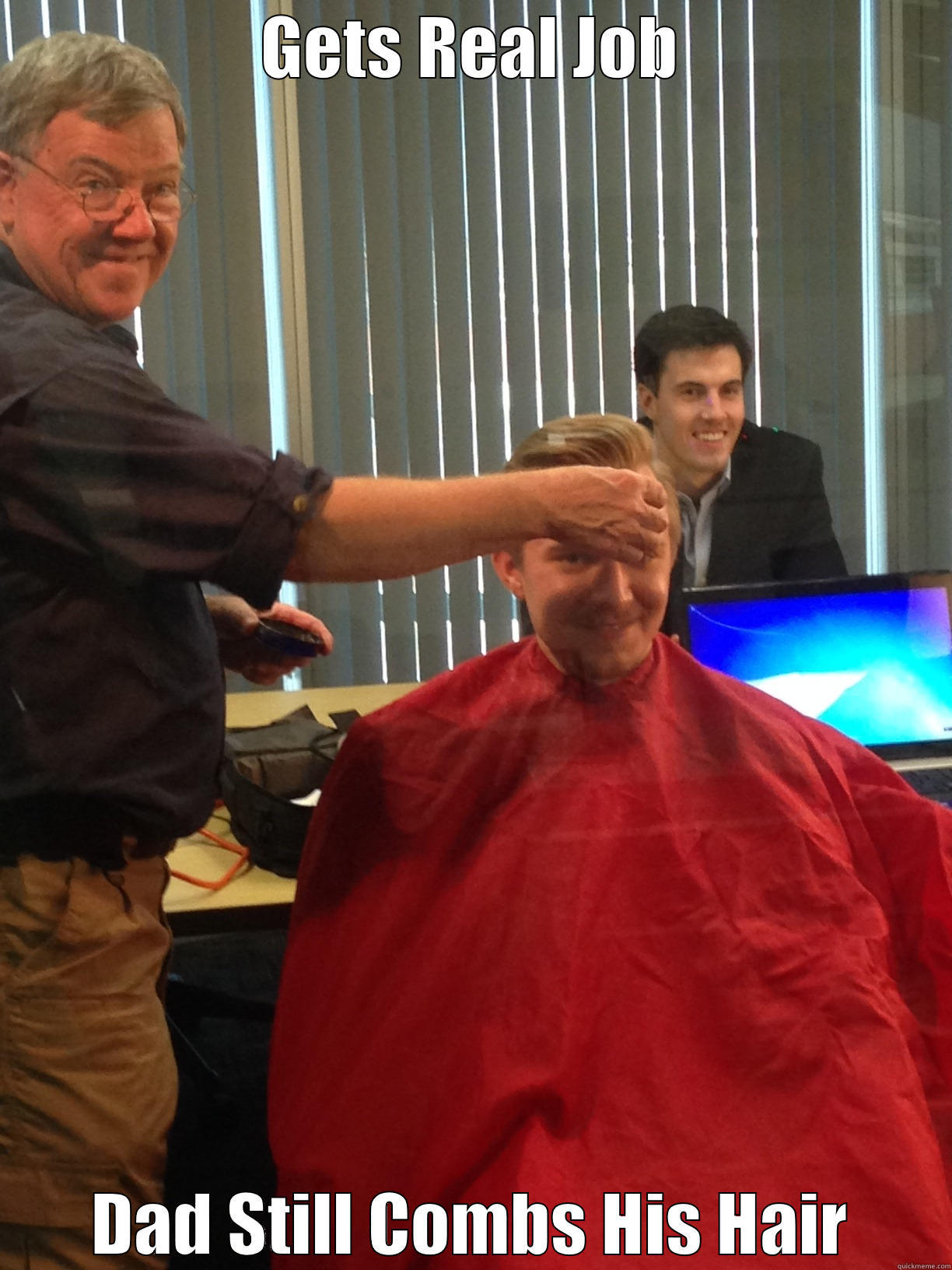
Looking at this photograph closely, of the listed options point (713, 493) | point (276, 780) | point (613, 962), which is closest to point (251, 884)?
→ point (276, 780)

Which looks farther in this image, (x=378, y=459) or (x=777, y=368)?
(x=777, y=368)

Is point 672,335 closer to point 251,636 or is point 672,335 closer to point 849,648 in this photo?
point 849,648

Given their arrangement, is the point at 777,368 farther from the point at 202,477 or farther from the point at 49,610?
the point at 49,610

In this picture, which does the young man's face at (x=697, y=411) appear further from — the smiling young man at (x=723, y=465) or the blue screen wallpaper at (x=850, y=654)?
the blue screen wallpaper at (x=850, y=654)

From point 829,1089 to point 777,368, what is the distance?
0.87 m

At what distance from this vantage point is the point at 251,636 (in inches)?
51.4

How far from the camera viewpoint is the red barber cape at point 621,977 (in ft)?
3.55

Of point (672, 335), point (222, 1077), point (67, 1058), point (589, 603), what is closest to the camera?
point (67, 1058)

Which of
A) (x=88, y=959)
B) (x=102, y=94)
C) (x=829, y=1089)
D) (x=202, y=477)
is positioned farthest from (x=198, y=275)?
(x=829, y=1089)

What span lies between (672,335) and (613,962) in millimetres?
734

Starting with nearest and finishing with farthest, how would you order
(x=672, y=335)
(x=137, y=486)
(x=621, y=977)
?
(x=137, y=486) → (x=621, y=977) → (x=672, y=335)

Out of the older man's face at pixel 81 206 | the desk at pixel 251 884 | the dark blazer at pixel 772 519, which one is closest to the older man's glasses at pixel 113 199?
the older man's face at pixel 81 206

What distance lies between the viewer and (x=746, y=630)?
62.8 inches

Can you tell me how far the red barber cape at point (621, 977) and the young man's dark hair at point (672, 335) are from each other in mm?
344
